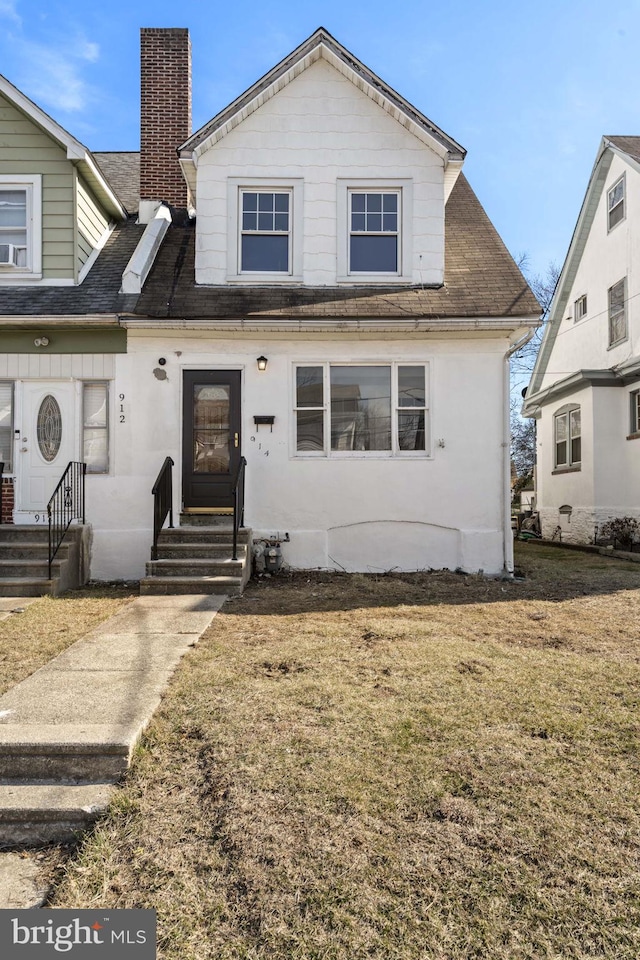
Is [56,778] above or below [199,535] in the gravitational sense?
below

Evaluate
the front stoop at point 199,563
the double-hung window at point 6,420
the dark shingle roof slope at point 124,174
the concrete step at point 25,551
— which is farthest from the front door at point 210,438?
the dark shingle roof slope at point 124,174

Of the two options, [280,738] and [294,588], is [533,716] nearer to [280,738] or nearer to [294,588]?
[280,738]

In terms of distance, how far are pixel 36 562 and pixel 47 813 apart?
5340mm

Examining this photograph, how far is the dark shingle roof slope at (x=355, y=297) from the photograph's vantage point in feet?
27.6

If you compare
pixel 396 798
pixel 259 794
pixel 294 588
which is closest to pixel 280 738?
pixel 259 794

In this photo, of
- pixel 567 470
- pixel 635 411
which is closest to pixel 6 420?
pixel 635 411

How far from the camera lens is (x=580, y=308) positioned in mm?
15492

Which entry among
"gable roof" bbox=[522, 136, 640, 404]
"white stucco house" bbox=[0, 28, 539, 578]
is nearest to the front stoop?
"white stucco house" bbox=[0, 28, 539, 578]

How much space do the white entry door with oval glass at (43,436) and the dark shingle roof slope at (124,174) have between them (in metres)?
4.73

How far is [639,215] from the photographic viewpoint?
12.7 m

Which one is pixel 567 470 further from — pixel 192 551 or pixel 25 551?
pixel 25 551

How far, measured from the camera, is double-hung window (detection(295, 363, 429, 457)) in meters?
8.77

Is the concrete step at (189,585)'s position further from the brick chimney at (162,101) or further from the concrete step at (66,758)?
the brick chimney at (162,101)

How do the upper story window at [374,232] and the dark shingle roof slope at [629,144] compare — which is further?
the dark shingle roof slope at [629,144]
